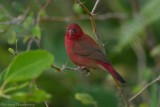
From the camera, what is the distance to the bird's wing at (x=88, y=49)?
11.9ft

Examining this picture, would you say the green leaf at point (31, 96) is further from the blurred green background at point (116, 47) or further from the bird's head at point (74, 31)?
the blurred green background at point (116, 47)

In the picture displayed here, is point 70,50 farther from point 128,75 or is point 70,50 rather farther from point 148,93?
point 128,75

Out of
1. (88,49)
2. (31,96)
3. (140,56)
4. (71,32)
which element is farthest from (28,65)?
(140,56)

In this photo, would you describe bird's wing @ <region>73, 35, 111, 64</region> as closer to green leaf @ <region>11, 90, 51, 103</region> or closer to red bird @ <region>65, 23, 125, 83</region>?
red bird @ <region>65, 23, 125, 83</region>

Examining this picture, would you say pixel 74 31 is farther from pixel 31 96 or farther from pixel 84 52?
pixel 31 96

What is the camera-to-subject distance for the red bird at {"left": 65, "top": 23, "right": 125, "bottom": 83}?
3.62m

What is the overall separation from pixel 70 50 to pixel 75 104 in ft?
3.89

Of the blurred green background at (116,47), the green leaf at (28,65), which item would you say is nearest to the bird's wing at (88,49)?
the blurred green background at (116,47)

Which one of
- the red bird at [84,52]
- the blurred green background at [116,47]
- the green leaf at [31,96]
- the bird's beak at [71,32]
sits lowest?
the blurred green background at [116,47]

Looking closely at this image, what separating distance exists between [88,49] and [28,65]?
195cm

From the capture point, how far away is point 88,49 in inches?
146

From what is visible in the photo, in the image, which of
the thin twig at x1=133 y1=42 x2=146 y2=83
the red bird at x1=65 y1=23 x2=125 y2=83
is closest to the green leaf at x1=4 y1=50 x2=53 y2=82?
the red bird at x1=65 y1=23 x2=125 y2=83

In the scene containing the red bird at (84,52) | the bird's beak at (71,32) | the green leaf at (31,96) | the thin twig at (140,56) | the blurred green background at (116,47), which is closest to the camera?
the green leaf at (31,96)

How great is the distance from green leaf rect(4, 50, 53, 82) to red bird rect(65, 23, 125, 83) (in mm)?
1789
